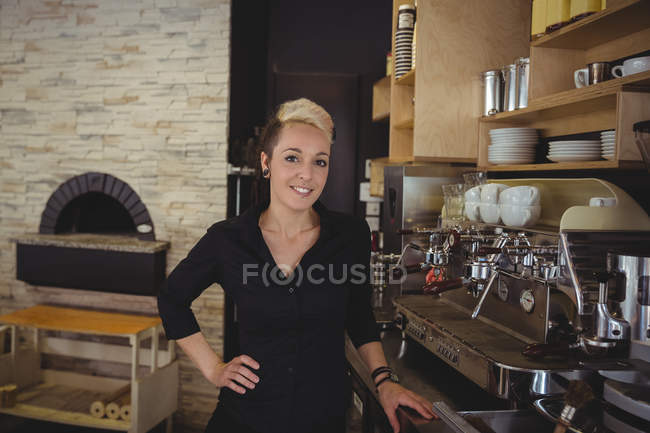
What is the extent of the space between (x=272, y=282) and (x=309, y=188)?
274 millimetres

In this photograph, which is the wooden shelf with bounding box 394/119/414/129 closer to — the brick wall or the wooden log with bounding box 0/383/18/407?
the brick wall

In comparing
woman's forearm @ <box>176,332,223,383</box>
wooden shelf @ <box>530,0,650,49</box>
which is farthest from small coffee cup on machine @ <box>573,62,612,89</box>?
woman's forearm @ <box>176,332,223,383</box>

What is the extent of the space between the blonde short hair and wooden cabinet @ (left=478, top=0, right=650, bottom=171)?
87cm

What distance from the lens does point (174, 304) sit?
4.81ft

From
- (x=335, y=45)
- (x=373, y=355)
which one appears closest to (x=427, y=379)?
(x=373, y=355)

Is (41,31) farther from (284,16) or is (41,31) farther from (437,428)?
(437,428)

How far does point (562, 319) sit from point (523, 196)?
0.59m

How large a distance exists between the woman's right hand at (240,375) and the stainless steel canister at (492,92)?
1.65m

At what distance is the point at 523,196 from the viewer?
71.2 inches

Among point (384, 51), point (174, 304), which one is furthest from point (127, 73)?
point (174, 304)

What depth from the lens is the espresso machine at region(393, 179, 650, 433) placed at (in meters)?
1.14

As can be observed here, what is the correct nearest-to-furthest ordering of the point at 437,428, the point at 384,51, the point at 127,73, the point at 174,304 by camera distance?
the point at 437,428 < the point at 174,304 < the point at 127,73 < the point at 384,51

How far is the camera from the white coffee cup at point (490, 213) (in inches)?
75.6

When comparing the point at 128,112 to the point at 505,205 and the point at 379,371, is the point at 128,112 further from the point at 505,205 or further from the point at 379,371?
the point at 379,371
